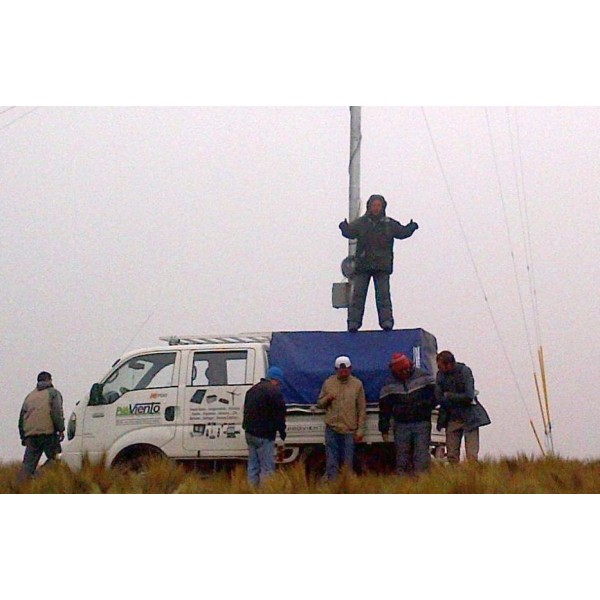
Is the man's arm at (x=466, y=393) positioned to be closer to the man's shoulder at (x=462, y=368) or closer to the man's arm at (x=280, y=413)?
the man's shoulder at (x=462, y=368)

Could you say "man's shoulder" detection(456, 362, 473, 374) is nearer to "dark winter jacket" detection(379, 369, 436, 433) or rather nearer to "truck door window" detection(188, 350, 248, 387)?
"dark winter jacket" detection(379, 369, 436, 433)

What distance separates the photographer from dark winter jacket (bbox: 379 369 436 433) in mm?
10586

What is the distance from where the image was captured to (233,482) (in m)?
10.2

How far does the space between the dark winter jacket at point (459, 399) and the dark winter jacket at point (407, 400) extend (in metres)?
0.11

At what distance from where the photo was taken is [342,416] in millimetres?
10586

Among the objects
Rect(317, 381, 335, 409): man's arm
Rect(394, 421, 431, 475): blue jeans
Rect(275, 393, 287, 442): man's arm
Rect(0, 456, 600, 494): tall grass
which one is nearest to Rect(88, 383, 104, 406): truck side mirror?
Rect(0, 456, 600, 494): tall grass

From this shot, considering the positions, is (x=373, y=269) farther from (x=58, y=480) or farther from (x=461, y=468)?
(x=58, y=480)

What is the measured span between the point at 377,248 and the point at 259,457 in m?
2.61

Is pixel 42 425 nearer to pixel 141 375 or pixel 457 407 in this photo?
pixel 141 375

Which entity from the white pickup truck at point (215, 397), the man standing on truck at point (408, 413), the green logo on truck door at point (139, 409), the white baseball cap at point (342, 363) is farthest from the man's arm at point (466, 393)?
the green logo on truck door at point (139, 409)

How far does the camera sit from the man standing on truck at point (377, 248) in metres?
11.5

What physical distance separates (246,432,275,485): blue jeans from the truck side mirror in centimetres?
174

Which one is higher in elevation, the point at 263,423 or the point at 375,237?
the point at 375,237

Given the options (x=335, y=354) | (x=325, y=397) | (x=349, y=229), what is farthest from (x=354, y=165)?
(x=325, y=397)
